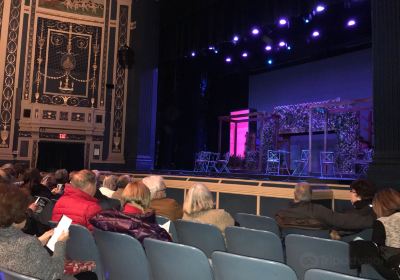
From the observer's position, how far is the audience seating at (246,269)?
1432mm

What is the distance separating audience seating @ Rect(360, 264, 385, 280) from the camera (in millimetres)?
2102

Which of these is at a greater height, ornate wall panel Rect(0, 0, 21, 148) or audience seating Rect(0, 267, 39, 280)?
ornate wall panel Rect(0, 0, 21, 148)

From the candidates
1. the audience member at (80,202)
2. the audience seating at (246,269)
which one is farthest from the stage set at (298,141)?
the audience seating at (246,269)

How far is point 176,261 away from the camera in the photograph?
1.83 m

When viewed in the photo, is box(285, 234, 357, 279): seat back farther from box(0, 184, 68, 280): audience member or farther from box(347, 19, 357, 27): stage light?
box(347, 19, 357, 27): stage light

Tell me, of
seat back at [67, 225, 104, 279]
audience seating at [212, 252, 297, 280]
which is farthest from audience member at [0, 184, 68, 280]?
audience seating at [212, 252, 297, 280]

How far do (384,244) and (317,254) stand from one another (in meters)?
0.37

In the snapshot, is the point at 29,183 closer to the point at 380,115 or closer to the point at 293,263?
the point at 293,263

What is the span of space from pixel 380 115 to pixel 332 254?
3.09 metres

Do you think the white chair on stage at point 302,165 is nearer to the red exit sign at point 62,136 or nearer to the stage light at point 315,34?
the stage light at point 315,34

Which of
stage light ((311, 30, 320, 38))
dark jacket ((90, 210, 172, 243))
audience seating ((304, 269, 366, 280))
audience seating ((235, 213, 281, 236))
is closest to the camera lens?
audience seating ((304, 269, 366, 280))

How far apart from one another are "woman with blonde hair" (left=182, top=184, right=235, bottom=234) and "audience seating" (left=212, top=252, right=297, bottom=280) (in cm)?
112

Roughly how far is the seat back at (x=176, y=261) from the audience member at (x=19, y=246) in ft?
1.50

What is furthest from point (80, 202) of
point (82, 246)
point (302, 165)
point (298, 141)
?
point (298, 141)
